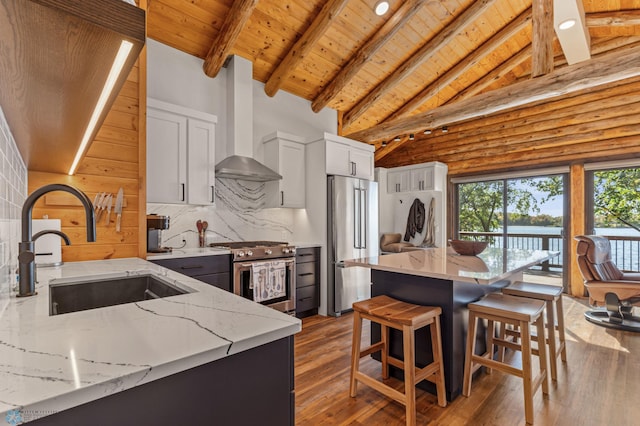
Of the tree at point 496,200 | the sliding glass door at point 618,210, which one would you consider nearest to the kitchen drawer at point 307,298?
the tree at point 496,200

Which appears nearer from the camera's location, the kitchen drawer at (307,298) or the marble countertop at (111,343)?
the marble countertop at (111,343)

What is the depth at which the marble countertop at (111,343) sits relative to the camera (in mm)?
511

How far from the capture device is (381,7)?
3.48 m

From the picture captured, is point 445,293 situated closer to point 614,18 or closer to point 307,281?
point 307,281

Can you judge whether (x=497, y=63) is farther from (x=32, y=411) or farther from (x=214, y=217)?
(x=32, y=411)

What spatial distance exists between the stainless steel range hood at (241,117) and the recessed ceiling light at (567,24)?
349 cm

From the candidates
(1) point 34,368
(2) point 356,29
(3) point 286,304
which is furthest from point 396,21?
(1) point 34,368

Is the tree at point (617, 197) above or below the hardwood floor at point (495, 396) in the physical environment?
above

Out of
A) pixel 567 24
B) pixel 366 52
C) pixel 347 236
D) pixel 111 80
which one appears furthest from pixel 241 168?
pixel 567 24

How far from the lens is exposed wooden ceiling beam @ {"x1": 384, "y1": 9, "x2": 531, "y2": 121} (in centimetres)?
406

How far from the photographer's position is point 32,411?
0.46 meters

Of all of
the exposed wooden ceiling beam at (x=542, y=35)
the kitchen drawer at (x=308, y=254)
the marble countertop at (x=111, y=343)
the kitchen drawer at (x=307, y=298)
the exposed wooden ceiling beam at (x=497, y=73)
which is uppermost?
the exposed wooden ceiling beam at (x=497, y=73)

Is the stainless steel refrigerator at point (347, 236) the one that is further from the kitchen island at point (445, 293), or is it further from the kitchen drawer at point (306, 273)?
the kitchen island at point (445, 293)

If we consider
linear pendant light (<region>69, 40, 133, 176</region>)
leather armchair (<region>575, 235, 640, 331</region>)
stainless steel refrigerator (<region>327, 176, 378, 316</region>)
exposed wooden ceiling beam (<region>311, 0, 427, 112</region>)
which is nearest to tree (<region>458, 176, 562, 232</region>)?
leather armchair (<region>575, 235, 640, 331</region>)
